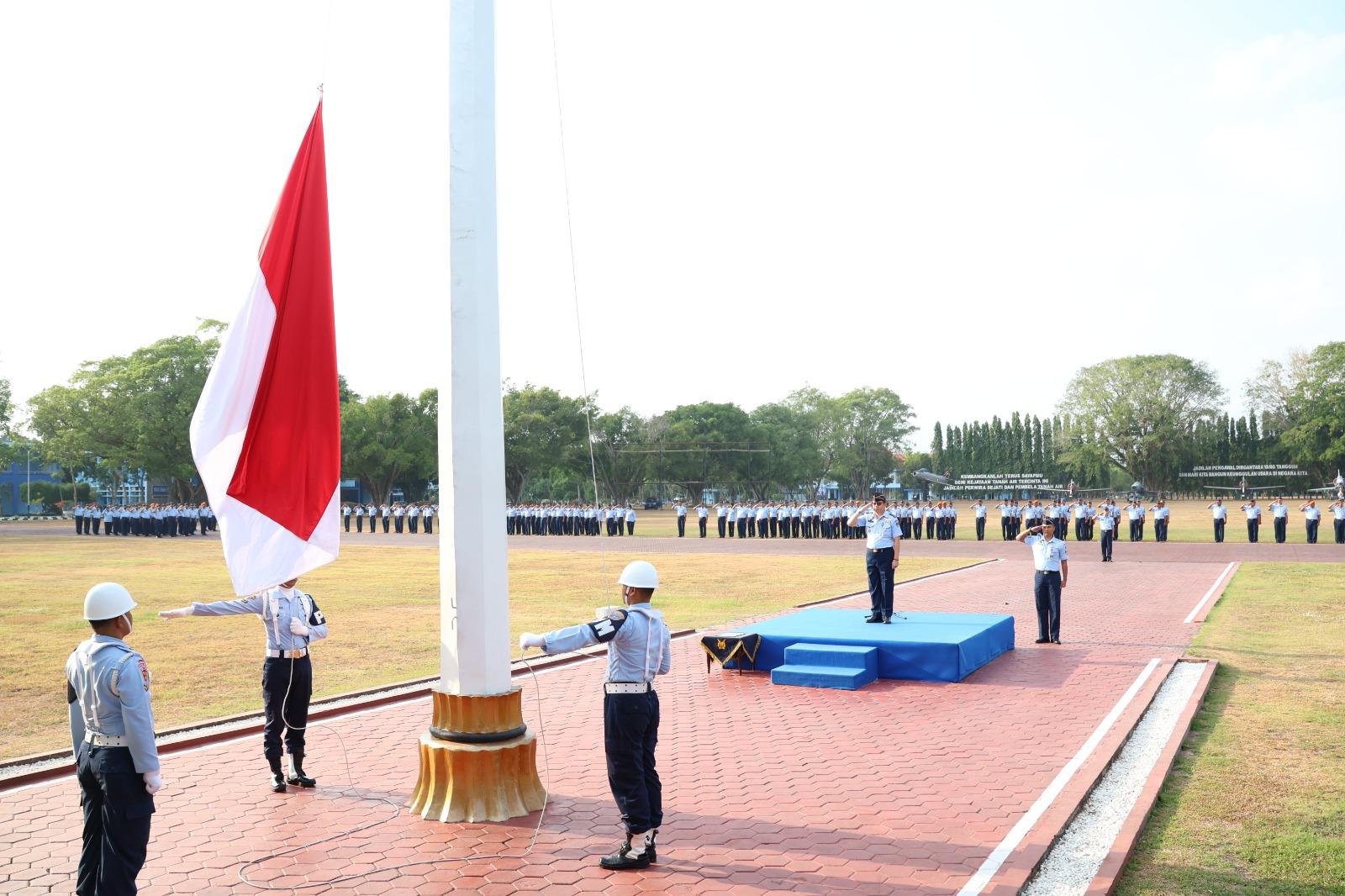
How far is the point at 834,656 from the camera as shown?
1132cm

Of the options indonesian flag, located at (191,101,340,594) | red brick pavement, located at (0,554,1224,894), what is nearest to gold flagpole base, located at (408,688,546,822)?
red brick pavement, located at (0,554,1224,894)

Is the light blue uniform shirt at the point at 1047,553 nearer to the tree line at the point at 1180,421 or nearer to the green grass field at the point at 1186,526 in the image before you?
the green grass field at the point at 1186,526

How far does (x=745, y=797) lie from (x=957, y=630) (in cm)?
616

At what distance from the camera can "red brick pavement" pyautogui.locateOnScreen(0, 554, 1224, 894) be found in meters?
5.54

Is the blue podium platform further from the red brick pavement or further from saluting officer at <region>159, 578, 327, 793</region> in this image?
saluting officer at <region>159, 578, 327, 793</region>

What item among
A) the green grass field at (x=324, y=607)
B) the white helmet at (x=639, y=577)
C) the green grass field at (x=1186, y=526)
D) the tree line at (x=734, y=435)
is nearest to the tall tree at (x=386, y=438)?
the tree line at (x=734, y=435)

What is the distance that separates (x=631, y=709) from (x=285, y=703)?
3053 mm

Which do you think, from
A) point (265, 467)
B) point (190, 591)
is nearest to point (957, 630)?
point (265, 467)

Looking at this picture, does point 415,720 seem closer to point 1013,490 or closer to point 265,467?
point 265,467

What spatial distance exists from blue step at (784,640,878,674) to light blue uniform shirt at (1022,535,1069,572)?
321 centimetres

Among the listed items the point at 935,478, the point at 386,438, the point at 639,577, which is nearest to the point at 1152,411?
the point at 935,478

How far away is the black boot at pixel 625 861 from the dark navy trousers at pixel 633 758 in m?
0.11

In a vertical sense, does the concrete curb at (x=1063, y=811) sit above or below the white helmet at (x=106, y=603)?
below

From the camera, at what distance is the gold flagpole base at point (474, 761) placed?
21.0 ft
